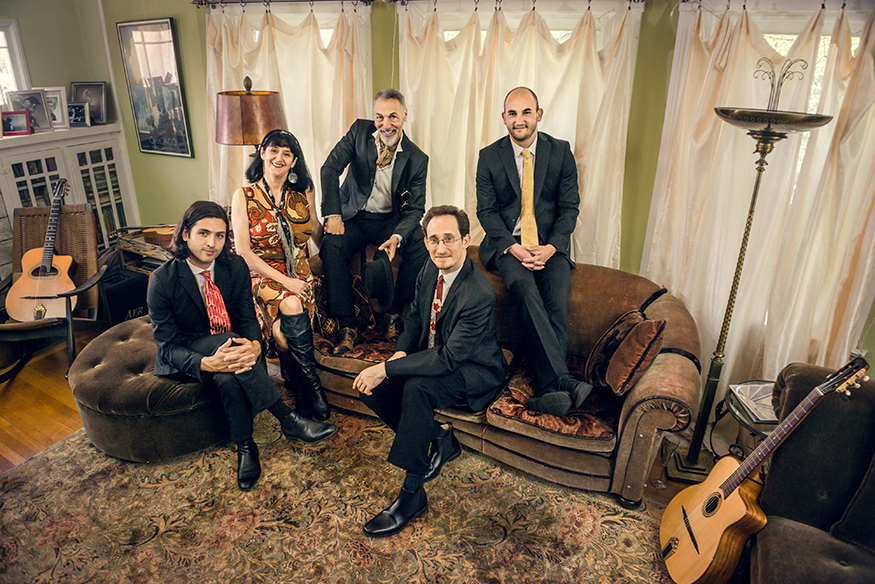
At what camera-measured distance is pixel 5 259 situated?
4047 millimetres

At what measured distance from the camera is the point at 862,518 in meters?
1.80

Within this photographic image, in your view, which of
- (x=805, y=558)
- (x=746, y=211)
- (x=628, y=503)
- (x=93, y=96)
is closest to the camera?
(x=805, y=558)

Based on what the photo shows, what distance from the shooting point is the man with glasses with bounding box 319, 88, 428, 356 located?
10.3 feet

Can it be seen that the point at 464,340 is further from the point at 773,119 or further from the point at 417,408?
the point at 773,119

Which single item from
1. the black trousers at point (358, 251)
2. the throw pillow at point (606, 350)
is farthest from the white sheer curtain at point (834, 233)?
the black trousers at point (358, 251)

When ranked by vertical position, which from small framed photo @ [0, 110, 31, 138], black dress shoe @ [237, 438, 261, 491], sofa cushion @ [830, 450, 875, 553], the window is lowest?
black dress shoe @ [237, 438, 261, 491]

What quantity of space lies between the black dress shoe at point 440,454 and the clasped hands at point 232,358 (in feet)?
3.19

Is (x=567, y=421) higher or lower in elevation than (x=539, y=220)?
lower

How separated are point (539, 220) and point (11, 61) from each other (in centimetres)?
448

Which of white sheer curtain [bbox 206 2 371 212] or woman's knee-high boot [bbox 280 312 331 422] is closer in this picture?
woman's knee-high boot [bbox 280 312 331 422]

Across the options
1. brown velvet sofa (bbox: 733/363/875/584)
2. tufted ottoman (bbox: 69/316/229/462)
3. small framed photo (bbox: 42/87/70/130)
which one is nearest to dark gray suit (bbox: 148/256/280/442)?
tufted ottoman (bbox: 69/316/229/462)

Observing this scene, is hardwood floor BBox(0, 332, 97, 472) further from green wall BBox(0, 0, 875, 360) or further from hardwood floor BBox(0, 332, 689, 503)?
green wall BBox(0, 0, 875, 360)

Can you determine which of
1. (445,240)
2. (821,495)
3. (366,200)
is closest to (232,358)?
(445,240)

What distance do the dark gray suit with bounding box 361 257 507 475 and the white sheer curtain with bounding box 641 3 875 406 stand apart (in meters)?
1.34
